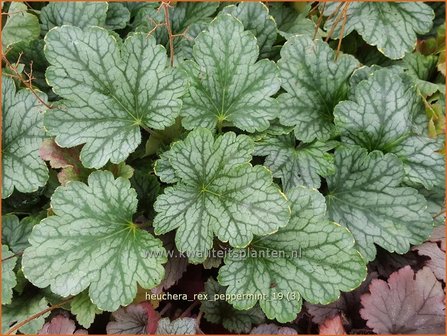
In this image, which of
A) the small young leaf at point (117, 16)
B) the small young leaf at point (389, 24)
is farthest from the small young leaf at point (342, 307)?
the small young leaf at point (117, 16)

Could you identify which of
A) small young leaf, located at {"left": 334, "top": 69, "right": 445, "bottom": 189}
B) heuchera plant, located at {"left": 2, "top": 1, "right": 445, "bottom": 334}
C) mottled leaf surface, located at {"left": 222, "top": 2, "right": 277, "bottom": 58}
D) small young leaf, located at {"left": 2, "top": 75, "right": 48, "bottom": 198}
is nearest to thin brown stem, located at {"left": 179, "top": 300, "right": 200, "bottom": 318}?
heuchera plant, located at {"left": 2, "top": 1, "right": 445, "bottom": 334}

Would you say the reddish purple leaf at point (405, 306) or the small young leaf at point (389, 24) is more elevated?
the small young leaf at point (389, 24)

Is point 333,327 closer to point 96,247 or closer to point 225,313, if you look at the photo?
Result: point 225,313

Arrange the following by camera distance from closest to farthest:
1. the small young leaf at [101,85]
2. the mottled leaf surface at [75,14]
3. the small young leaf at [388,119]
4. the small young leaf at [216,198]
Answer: the small young leaf at [216,198] < the small young leaf at [101,85] < the small young leaf at [388,119] < the mottled leaf surface at [75,14]

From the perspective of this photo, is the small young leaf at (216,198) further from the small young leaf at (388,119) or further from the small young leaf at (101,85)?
the small young leaf at (388,119)

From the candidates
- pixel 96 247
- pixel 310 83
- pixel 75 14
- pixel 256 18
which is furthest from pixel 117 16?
pixel 96 247

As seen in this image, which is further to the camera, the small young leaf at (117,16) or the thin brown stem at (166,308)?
the small young leaf at (117,16)

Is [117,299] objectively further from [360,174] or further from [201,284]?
[360,174]

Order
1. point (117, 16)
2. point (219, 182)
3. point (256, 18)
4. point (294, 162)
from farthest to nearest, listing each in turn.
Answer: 1. point (117, 16)
2. point (256, 18)
3. point (294, 162)
4. point (219, 182)
